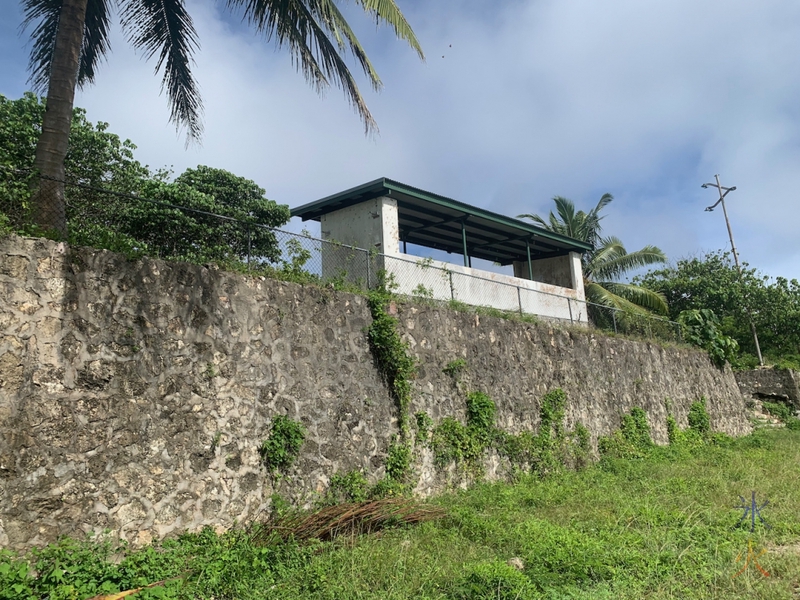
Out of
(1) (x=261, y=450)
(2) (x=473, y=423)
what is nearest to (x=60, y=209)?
(1) (x=261, y=450)

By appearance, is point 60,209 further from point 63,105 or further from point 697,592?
point 697,592

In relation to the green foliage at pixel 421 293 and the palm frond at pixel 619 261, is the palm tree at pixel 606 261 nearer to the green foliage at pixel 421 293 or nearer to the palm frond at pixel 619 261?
the palm frond at pixel 619 261

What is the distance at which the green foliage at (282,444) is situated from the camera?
680 centimetres

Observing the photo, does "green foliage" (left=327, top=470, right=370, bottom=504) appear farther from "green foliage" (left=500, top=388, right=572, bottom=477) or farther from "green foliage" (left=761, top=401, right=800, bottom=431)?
"green foliage" (left=761, top=401, right=800, bottom=431)

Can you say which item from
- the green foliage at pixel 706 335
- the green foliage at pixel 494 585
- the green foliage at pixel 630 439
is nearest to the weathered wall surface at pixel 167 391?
the green foliage at pixel 494 585

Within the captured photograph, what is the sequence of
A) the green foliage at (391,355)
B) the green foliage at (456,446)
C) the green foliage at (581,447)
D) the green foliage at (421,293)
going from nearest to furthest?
the green foliage at (391,355) → the green foliage at (456,446) → the green foliage at (421,293) → the green foliage at (581,447)

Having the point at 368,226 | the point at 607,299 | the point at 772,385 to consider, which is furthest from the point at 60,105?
the point at 772,385

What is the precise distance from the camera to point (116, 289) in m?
5.96

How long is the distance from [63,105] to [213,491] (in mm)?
5172

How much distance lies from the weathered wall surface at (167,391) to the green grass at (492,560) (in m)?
0.44

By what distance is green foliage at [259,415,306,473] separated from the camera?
6797 mm

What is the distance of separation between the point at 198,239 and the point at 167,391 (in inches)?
184

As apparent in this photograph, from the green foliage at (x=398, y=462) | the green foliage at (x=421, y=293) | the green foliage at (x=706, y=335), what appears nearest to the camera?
the green foliage at (x=398, y=462)

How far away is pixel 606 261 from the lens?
83.7ft
